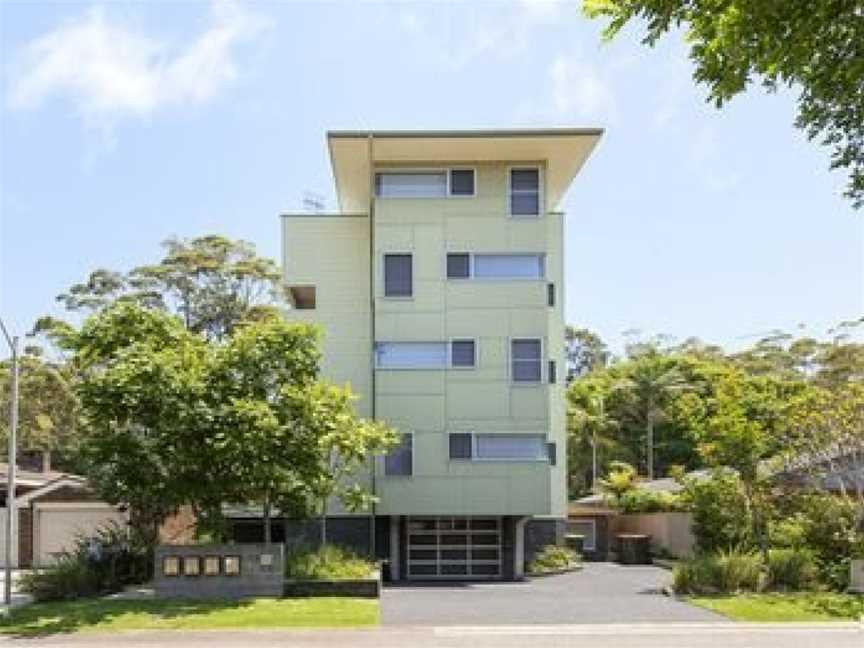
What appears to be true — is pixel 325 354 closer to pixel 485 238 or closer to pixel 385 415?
pixel 385 415

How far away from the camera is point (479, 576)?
37.6 metres

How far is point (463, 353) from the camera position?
3709cm

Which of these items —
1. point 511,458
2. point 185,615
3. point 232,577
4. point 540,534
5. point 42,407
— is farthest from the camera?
point 42,407

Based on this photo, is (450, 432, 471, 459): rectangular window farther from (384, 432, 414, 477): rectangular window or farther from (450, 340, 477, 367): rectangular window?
(450, 340, 477, 367): rectangular window

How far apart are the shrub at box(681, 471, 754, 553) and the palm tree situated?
32963 millimetres

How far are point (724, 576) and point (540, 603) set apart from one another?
4.48 m

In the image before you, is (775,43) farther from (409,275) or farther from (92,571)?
(409,275)

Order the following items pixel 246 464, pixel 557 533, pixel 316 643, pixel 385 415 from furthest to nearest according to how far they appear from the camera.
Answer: pixel 557 533 → pixel 385 415 → pixel 246 464 → pixel 316 643

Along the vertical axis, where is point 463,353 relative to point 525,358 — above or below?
above

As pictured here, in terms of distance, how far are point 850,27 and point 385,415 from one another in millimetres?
29604

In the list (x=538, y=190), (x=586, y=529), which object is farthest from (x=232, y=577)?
(x=586, y=529)

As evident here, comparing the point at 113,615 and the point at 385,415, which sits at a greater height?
the point at 385,415

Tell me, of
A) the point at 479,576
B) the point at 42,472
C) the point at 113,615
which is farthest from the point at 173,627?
the point at 42,472

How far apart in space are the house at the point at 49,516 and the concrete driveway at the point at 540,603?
1635 cm
